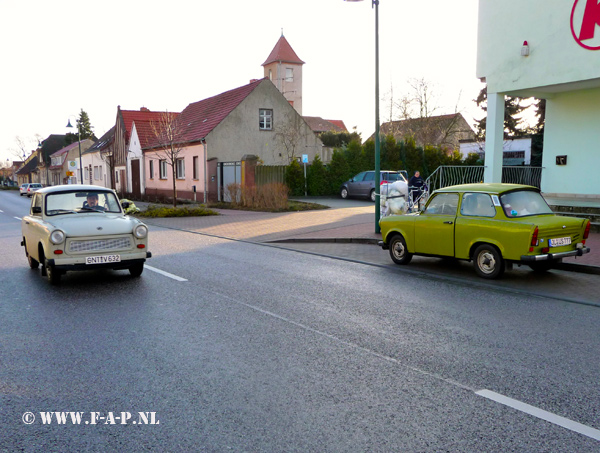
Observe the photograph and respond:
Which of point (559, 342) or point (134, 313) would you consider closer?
point (559, 342)

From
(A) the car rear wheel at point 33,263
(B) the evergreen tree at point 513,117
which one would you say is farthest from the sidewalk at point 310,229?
(B) the evergreen tree at point 513,117

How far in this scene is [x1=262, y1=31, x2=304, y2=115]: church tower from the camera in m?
70.3

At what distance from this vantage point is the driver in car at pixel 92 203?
30.3 feet

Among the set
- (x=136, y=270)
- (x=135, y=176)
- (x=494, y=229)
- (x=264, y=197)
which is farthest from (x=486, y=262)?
(x=135, y=176)

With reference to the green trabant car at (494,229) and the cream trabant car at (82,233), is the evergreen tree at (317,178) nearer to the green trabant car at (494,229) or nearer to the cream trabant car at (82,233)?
the green trabant car at (494,229)

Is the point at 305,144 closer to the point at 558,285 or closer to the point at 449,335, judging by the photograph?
the point at 558,285

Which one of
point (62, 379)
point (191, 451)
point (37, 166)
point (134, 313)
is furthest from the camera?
point (37, 166)

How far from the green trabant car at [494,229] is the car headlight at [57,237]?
602cm

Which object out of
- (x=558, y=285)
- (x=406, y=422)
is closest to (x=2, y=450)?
(x=406, y=422)

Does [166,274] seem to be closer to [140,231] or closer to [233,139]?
[140,231]

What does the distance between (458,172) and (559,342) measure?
1404 cm

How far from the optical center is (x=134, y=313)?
256 inches

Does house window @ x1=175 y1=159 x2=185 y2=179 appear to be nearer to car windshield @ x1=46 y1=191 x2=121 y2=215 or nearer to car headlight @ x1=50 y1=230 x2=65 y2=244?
car windshield @ x1=46 y1=191 x2=121 y2=215

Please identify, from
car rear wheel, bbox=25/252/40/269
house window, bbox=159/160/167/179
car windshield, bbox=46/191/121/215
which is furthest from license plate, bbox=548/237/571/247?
house window, bbox=159/160/167/179
